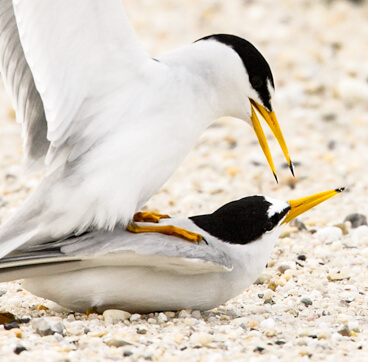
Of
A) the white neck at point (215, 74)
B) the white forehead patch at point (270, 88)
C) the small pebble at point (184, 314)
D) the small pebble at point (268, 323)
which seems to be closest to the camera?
the small pebble at point (268, 323)

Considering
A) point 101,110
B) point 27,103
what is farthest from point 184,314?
point 27,103

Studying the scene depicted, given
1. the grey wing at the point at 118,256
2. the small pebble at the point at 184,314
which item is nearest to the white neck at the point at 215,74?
the grey wing at the point at 118,256

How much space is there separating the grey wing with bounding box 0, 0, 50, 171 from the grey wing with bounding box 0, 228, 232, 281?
2.06 ft

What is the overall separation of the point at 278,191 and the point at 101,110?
237 cm

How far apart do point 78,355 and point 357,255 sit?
198 cm

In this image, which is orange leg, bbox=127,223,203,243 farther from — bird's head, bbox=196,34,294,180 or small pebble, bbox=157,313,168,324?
bird's head, bbox=196,34,294,180

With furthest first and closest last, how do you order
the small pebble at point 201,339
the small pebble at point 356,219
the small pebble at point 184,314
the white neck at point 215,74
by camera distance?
the small pebble at point 356,219 → the white neck at point 215,74 → the small pebble at point 184,314 → the small pebble at point 201,339

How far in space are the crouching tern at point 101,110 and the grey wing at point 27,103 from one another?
0.71 feet

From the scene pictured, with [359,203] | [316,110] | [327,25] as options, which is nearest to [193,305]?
[359,203]

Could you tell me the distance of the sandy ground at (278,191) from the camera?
3.31 meters

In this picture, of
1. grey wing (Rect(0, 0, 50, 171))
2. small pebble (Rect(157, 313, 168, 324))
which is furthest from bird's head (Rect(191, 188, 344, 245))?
grey wing (Rect(0, 0, 50, 171))

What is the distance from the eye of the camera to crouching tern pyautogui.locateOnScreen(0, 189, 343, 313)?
3531 millimetres

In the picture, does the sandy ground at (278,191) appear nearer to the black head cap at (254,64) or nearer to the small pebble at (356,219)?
the small pebble at (356,219)

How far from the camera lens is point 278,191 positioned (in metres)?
5.94
